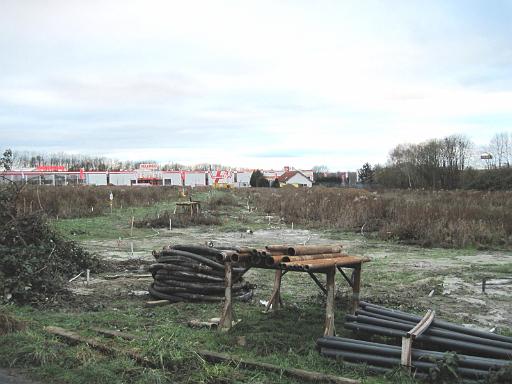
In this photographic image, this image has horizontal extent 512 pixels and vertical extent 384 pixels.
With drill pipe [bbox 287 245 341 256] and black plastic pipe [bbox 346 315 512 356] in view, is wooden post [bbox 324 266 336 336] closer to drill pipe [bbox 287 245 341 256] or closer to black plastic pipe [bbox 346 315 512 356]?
black plastic pipe [bbox 346 315 512 356]

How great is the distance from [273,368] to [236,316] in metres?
2.15

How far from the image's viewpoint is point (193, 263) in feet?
25.8

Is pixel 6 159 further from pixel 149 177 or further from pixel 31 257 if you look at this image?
pixel 149 177

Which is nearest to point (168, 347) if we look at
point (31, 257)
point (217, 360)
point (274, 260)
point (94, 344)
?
point (217, 360)

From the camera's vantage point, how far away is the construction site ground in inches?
185

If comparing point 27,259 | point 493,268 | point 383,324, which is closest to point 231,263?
point 383,324

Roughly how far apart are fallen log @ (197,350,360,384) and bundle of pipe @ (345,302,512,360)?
79 cm

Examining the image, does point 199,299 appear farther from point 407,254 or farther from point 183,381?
point 407,254

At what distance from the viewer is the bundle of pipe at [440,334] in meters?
4.52

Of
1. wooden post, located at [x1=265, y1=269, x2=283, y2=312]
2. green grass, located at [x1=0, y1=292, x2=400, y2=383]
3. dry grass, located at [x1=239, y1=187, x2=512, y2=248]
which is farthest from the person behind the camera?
dry grass, located at [x1=239, y1=187, x2=512, y2=248]

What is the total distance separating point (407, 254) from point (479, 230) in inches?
143

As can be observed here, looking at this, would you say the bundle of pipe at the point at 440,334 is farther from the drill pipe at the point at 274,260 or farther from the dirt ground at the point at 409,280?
the dirt ground at the point at 409,280

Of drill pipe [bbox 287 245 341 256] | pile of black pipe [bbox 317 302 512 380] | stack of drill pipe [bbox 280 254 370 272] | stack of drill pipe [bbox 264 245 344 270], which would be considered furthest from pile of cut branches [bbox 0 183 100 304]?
pile of black pipe [bbox 317 302 512 380]

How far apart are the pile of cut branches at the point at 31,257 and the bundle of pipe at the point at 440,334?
4743 mm
